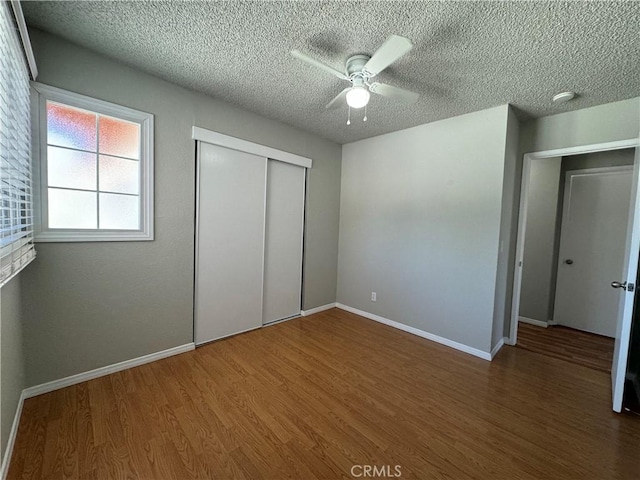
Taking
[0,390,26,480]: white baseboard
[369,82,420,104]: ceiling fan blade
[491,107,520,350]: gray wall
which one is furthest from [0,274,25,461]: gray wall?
[491,107,520,350]: gray wall

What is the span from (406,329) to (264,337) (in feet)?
5.69

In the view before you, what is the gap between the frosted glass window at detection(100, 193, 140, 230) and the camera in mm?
2020

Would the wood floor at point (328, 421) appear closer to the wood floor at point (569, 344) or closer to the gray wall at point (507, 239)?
the wood floor at point (569, 344)

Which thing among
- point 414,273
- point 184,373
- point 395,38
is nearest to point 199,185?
point 184,373

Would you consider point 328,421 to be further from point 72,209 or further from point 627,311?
point 72,209

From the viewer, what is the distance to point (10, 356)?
1.43 m

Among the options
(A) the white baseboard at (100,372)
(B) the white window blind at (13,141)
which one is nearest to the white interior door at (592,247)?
A: (A) the white baseboard at (100,372)

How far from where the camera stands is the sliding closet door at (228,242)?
100 inches

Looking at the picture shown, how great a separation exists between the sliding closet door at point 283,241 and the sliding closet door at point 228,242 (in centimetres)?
16

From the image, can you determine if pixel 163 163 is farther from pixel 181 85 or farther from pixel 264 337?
pixel 264 337

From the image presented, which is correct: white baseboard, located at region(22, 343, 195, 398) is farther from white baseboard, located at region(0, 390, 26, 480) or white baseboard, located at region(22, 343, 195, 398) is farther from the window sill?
the window sill

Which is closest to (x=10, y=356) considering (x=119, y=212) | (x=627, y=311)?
(x=119, y=212)

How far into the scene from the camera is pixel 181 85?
2.30 metres

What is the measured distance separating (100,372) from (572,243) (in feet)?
18.1
